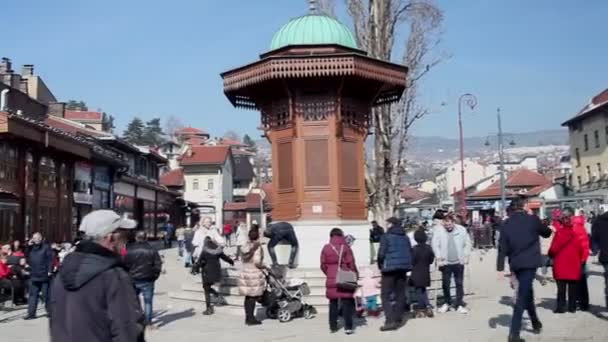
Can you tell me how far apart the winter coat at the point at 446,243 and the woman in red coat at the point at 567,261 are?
1504 millimetres

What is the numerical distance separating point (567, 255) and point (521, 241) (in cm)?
311

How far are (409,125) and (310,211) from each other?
12283 mm

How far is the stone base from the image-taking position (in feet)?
48.7

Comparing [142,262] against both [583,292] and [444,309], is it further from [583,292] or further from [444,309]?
[583,292]

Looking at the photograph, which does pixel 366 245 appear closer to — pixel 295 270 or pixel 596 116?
pixel 295 270

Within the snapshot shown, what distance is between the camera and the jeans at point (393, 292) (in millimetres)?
10617

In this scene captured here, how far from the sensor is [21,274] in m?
15.4

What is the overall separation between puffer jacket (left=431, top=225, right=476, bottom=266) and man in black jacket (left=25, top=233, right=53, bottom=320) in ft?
24.7

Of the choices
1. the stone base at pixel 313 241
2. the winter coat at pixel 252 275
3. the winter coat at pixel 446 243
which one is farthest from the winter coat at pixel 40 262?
the winter coat at pixel 446 243

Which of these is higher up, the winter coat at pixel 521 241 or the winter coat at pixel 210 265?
the winter coat at pixel 521 241

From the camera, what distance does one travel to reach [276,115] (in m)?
15.9

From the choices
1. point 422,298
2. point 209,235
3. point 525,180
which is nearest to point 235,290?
point 209,235

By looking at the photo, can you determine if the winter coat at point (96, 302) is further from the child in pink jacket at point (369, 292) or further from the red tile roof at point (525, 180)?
the red tile roof at point (525, 180)

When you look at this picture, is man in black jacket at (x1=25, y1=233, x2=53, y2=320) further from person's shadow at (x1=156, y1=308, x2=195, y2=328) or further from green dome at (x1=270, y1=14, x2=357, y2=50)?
green dome at (x1=270, y1=14, x2=357, y2=50)
